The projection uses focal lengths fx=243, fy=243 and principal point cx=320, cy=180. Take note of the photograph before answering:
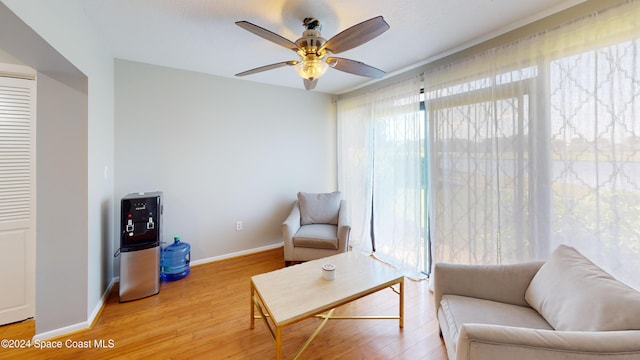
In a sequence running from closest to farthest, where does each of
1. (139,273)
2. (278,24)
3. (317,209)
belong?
(278,24)
(139,273)
(317,209)

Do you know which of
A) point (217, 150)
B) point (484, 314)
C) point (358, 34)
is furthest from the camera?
point (217, 150)

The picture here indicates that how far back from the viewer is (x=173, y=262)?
2.70 meters

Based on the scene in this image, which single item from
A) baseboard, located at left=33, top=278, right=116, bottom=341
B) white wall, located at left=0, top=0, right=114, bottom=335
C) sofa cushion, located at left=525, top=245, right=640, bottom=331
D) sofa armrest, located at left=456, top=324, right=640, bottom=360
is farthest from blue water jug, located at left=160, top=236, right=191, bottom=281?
sofa cushion, located at left=525, top=245, right=640, bottom=331

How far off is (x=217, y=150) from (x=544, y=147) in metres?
3.28

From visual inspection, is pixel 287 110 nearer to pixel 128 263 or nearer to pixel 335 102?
pixel 335 102

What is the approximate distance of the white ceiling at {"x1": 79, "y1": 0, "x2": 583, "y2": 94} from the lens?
169cm

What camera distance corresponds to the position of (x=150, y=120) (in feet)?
9.05

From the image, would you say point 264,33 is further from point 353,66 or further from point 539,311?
point 539,311

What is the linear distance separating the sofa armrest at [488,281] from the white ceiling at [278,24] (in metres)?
1.81

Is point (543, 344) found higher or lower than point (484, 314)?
higher

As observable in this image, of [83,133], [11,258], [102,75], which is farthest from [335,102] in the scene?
[11,258]

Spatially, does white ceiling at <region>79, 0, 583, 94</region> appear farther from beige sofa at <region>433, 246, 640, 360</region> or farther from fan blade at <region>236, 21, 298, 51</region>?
beige sofa at <region>433, 246, 640, 360</region>

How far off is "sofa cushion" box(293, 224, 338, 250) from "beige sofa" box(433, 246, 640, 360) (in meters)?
1.29

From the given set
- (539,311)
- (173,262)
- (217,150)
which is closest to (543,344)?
(539,311)
